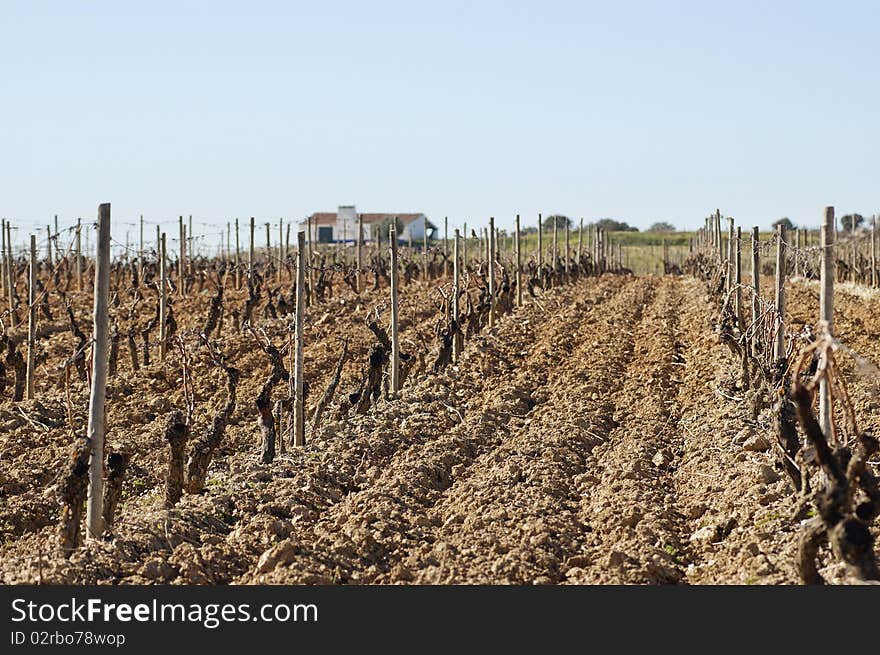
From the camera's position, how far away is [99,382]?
7840 millimetres

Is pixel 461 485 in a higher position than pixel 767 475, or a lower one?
lower

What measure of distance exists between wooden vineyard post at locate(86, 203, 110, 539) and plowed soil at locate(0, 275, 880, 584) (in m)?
0.26

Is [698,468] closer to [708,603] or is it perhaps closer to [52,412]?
[708,603]

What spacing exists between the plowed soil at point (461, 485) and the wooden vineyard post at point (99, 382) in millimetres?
263

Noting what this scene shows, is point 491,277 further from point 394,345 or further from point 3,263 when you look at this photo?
point 3,263

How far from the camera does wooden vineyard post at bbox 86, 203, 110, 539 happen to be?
7.71m

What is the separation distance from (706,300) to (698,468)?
17566mm

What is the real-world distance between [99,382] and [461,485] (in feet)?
9.67

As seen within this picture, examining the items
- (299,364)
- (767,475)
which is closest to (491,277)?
(299,364)

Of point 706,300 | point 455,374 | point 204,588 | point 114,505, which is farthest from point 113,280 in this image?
point 204,588

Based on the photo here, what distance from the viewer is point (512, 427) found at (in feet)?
38.9

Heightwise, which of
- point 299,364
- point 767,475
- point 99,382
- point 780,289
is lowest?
point 767,475

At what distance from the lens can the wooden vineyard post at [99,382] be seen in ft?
25.3

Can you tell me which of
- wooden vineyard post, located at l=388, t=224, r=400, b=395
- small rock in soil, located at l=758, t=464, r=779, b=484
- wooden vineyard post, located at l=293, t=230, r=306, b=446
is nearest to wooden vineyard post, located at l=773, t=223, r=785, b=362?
small rock in soil, located at l=758, t=464, r=779, b=484
